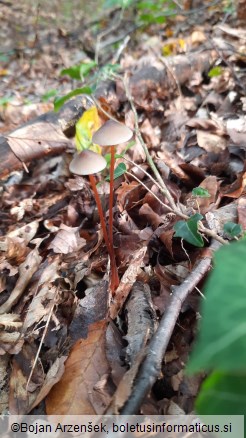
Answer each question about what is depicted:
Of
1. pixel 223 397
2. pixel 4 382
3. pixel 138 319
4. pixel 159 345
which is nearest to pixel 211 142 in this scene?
pixel 138 319

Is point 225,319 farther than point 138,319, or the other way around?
point 138,319

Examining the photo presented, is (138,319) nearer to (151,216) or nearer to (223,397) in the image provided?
(151,216)

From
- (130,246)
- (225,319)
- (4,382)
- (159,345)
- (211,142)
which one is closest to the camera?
(225,319)

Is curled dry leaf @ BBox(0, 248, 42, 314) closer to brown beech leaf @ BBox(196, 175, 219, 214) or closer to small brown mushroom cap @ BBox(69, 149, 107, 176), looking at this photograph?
small brown mushroom cap @ BBox(69, 149, 107, 176)

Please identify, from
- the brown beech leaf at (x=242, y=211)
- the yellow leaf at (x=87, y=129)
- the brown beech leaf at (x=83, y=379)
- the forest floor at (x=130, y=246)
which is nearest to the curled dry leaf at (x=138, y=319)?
the forest floor at (x=130, y=246)

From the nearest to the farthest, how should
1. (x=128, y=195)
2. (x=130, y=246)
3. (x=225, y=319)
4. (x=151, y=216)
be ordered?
(x=225, y=319) < (x=130, y=246) < (x=151, y=216) < (x=128, y=195)

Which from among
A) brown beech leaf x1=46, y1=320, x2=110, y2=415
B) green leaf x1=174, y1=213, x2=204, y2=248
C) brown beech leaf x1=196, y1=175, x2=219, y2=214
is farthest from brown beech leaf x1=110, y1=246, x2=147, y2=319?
brown beech leaf x1=196, y1=175, x2=219, y2=214

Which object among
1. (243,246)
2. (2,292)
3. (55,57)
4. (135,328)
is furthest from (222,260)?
(55,57)

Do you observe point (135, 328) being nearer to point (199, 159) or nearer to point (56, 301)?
point (56, 301)
